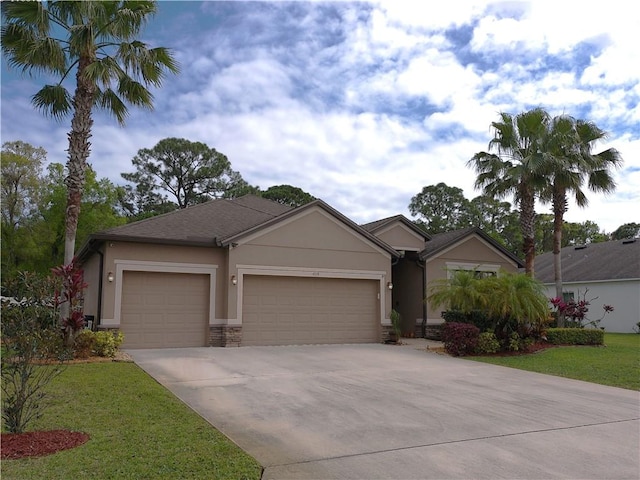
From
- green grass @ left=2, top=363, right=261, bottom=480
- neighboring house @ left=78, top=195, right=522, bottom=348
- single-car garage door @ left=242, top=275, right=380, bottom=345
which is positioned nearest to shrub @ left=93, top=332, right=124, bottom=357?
neighboring house @ left=78, top=195, right=522, bottom=348

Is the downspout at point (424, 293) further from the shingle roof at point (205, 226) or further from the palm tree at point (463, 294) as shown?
the palm tree at point (463, 294)

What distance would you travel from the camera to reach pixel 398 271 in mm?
19875

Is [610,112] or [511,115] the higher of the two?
[511,115]

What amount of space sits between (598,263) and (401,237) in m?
14.7

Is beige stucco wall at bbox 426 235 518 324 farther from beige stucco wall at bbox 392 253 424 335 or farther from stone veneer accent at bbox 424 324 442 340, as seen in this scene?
beige stucco wall at bbox 392 253 424 335

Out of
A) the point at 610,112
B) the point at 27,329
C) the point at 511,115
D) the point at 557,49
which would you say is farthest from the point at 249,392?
the point at 511,115

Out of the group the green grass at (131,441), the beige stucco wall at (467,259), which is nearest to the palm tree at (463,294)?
the beige stucco wall at (467,259)

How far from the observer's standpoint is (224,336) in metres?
14.3

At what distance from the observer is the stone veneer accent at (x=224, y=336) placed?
46.8 ft

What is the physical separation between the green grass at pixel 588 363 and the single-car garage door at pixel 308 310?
4.29 meters

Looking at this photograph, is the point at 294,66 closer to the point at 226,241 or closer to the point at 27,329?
the point at 226,241

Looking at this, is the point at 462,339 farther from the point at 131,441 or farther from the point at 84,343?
the point at 131,441

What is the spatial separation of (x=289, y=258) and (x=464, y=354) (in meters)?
5.78

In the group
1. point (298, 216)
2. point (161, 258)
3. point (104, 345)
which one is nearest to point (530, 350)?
point (298, 216)
